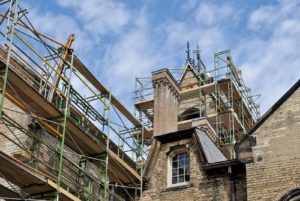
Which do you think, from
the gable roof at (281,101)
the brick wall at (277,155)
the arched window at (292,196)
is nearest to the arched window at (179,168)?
the brick wall at (277,155)

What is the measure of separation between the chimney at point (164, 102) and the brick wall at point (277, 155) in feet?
19.4

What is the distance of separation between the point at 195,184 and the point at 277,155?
3.31m

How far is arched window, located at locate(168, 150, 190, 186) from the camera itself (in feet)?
71.4

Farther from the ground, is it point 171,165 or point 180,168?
point 171,165

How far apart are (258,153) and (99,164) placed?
573cm

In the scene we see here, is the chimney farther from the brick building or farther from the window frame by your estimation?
the window frame

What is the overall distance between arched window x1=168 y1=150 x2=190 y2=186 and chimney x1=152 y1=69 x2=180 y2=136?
1951 millimetres

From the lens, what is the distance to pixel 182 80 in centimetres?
3791

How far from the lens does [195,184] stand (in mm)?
20953

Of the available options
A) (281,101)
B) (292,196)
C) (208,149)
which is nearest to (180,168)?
(208,149)

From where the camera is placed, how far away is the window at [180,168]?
21.8 m

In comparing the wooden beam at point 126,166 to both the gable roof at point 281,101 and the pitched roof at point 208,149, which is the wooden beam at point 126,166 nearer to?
the pitched roof at point 208,149

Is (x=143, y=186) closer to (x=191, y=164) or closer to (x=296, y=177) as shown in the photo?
(x=191, y=164)

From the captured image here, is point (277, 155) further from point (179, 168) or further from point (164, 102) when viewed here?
point (164, 102)
